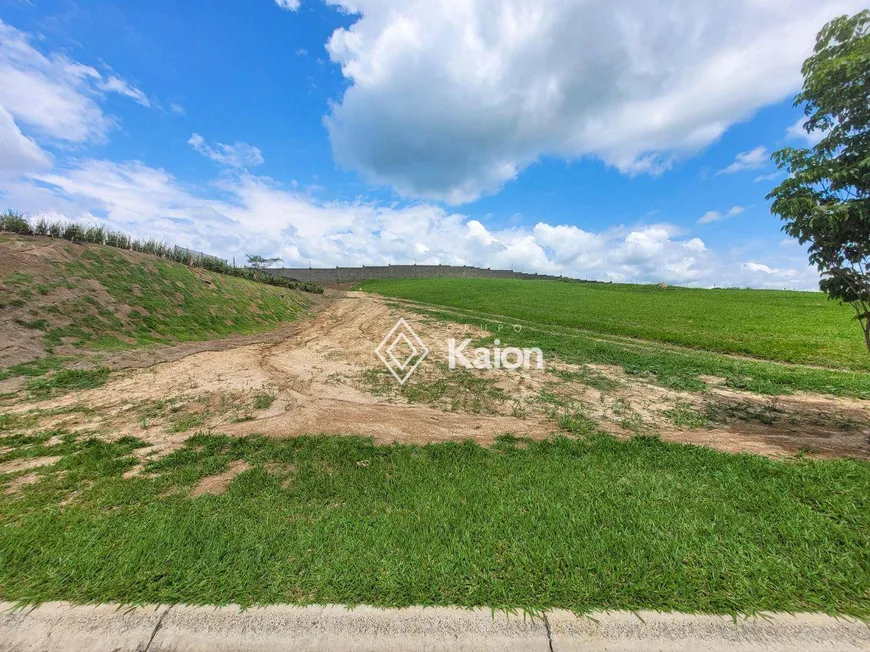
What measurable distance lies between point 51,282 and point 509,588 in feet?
51.5

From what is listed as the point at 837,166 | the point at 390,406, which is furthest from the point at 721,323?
the point at 390,406

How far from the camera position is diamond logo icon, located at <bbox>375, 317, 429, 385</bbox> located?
30.9ft

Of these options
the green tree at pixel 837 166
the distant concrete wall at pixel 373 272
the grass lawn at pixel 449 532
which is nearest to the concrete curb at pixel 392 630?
the grass lawn at pixel 449 532

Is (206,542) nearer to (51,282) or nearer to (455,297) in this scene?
(51,282)

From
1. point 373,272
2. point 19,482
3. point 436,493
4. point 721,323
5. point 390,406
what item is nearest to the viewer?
point 436,493

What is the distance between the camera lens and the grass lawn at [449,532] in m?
2.31

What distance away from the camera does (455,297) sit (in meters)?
30.9

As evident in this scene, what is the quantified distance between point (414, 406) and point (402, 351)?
4687 mm

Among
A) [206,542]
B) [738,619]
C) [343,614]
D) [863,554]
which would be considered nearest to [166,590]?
[206,542]

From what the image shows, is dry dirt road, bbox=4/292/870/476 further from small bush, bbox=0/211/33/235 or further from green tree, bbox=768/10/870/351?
small bush, bbox=0/211/33/235

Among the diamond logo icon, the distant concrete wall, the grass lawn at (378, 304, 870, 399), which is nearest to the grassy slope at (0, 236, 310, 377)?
the diamond logo icon

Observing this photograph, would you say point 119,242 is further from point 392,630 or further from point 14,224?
point 392,630

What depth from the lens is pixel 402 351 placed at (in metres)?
11.6

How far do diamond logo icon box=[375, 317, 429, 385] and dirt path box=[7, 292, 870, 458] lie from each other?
433 millimetres
